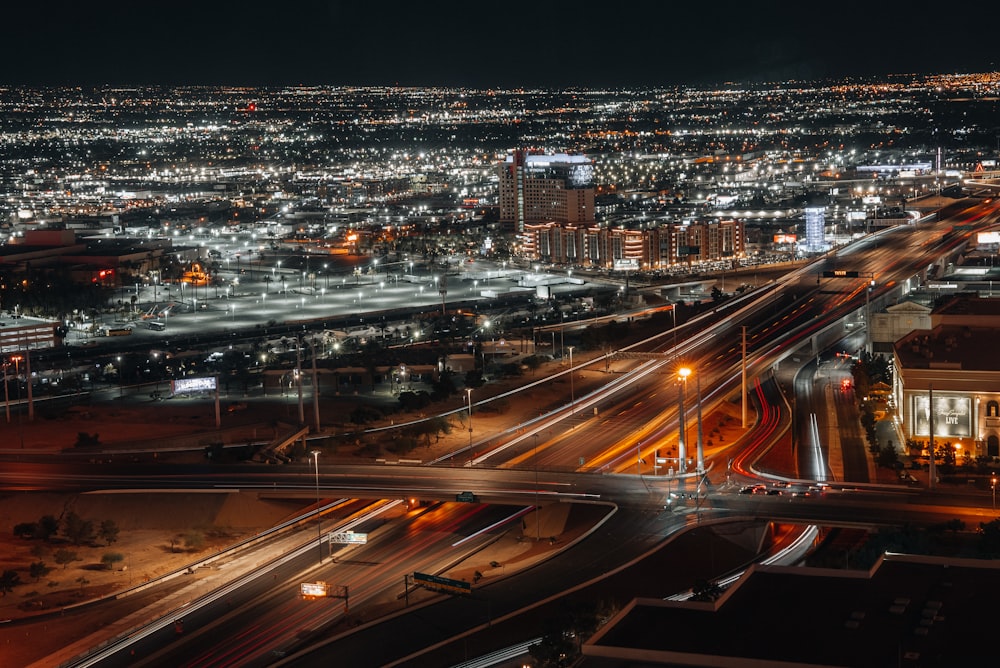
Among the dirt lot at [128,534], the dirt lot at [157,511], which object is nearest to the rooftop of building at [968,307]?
the dirt lot at [157,511]

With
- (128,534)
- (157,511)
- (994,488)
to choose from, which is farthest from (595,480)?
(128,534)

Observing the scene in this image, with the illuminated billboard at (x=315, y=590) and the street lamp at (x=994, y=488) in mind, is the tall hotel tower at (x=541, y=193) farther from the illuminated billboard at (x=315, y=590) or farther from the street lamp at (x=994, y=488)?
the illuminated billboard at (x=315, y=590)

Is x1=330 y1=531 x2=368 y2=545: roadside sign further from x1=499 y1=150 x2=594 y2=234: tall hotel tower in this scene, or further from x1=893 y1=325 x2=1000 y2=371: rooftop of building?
x1=499 y1=150 x2=594 y2=234: tall hotel tower

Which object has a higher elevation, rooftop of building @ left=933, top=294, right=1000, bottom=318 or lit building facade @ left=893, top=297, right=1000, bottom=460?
rooftop of building @ left=933, top=294, right=1000, bottom=318

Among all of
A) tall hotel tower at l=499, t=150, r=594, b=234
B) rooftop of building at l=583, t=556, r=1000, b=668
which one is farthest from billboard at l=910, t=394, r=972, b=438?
tall hotel tower at l=499, t=150, r=594, b=234

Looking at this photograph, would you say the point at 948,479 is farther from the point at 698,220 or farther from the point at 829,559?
the point at 698,220
